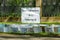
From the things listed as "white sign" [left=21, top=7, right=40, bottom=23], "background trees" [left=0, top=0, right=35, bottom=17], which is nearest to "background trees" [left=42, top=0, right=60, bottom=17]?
"white sign" [left=21, top=7, right=40, bottom=23]

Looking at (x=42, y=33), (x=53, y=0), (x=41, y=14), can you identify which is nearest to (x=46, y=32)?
(x=42, y=33)

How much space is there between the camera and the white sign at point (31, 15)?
9523 mm

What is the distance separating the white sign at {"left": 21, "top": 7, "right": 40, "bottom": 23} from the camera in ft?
31.2

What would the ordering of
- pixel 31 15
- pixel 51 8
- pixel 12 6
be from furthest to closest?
pixel 12 6 < pixel 51 8 < pixel 31 15

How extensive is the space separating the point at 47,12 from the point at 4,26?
2.10m

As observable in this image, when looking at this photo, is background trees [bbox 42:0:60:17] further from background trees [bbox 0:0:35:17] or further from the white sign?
background trees [bbox 0:0:35:17]

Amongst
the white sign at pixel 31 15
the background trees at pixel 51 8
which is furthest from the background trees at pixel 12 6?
the background trees at pixel 51 8

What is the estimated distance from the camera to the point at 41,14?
31.6ft

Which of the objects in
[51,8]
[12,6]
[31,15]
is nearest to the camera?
[31,15]

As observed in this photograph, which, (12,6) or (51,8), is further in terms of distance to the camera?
(12,6)

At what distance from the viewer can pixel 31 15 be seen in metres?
9.55

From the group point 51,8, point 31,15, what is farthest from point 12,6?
point 51,8

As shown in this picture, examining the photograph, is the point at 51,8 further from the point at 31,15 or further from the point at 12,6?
the point at 12,6

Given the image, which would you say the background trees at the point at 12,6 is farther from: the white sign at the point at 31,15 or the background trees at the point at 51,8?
the background trees at the point at 51,8
